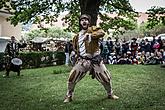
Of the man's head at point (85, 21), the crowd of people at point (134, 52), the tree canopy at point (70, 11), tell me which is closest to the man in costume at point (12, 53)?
the tree canopy at point (70, 11)

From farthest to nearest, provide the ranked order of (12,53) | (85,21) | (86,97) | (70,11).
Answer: (70,11), (12,53), (86,97), (85,21)

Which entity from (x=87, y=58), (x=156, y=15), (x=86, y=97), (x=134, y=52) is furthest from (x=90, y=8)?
(x=87, y=58)

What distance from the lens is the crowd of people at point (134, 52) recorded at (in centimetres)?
2419

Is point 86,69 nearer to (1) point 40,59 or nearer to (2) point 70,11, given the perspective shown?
(2) point 70,11

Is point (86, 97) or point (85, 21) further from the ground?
point (85, 21)

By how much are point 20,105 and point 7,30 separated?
102ft

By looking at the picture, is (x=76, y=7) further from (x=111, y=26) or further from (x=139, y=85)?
(x=139, y=85)

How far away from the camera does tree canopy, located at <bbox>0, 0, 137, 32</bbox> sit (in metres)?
18.4

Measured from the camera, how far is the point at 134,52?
25.8 meters

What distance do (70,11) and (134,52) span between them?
5.79 metres

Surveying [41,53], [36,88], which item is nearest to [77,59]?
[36,88]

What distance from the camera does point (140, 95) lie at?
32.8 ft

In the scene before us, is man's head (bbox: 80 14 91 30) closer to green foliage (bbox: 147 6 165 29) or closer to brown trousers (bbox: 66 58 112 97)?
brown trousers (bbox: 66 58 112 97)

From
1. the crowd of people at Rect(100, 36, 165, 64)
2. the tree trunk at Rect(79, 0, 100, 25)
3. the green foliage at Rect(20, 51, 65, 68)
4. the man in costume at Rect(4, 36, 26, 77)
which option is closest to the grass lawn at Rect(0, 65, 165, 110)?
the man in costume at Rect(4, 36, 26, 77)
